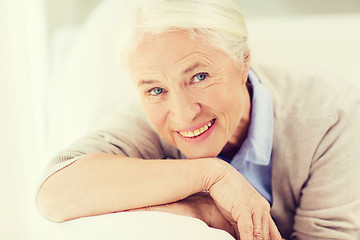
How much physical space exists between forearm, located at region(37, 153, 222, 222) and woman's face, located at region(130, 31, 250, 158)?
0.08 meters

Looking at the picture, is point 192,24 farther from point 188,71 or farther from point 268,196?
point 268,196

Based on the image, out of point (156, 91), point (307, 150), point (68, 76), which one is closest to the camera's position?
point (156, 91)

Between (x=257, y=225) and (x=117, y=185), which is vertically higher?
(x=117, y=185)

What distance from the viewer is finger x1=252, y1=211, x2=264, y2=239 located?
3.01 ft

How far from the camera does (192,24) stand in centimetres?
A: 88

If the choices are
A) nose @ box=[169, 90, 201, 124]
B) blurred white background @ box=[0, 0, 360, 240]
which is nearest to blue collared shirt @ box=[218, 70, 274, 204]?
nose @ box=[169, 90, 201, 124]

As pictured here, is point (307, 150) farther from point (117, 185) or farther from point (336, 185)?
point (117, 185)

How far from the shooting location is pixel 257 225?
92 centimetres

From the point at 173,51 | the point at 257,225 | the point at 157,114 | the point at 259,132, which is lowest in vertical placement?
the point at 257,225

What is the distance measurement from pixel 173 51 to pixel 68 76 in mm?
929

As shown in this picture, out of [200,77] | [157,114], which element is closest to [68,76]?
[157,114]

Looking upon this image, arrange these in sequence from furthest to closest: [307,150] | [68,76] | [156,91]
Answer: [68,76] < [307,150] < [156,91]

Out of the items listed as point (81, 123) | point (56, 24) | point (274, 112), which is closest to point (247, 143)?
Answer: point (274, 112)

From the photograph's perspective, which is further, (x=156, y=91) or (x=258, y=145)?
(x=258, y=145)
